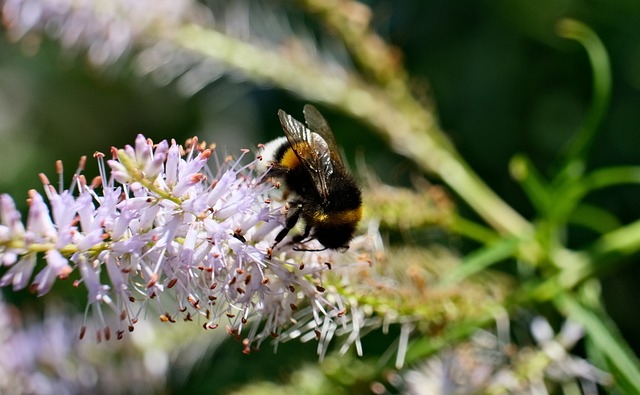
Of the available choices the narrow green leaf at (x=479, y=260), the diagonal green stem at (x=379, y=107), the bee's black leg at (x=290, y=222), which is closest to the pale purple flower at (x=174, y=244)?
the bee's black leg at (x=290, y=222)

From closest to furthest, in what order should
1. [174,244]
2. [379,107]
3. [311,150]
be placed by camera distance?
[174,244] < [311,150] < [379,107]

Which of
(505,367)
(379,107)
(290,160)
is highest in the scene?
(290,160)

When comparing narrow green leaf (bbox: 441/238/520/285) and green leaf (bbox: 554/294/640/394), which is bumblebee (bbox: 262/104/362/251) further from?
green leaf (bbox: 554/294/640/394)

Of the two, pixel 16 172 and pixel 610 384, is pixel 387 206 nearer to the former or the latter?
pixel 610 384

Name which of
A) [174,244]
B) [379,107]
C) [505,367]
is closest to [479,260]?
[505,367]

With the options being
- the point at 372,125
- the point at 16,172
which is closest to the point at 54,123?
the point at 16,172

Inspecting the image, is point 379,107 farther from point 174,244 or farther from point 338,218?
point 174,244

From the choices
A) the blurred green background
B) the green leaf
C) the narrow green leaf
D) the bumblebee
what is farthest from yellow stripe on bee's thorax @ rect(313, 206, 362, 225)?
the blurred green background
